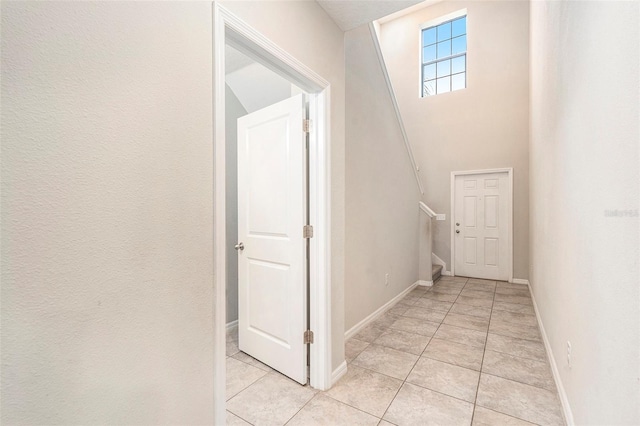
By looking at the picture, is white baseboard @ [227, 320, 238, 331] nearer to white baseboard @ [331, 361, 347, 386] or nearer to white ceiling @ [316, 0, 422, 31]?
white baseboard @ [331, 361, 347, 386]

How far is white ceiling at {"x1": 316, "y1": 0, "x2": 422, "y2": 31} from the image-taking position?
1.71 m

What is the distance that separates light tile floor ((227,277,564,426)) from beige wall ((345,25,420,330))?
0.44 m

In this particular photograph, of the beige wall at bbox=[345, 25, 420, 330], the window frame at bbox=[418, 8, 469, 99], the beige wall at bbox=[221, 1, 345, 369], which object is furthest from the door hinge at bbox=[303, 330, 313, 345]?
the window frame at bbox=[418, 8, 469, 99]

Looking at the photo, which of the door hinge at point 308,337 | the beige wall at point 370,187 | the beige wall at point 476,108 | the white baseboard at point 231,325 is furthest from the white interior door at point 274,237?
the beige wall at point 476,108

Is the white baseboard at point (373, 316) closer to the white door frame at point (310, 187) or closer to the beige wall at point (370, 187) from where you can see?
the beige wall at point (370, 187)

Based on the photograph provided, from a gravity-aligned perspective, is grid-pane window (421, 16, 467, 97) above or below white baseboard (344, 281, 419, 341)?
above

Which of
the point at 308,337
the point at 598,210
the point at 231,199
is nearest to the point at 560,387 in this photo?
the point at 598,210

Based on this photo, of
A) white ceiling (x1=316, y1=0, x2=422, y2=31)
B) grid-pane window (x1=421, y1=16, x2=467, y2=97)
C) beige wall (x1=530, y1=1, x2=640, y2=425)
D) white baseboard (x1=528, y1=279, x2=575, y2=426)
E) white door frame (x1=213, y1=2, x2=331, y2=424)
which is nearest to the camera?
beige wall (x1=530, y1=1, x2=640, y2=425)

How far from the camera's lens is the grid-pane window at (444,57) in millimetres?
5297

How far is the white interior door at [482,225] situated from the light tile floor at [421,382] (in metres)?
2.06

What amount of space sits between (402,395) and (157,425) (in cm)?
141

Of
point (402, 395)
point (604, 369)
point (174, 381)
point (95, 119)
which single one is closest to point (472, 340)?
point (402, 395)

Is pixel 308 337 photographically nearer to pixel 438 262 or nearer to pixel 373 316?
pixel 373 316

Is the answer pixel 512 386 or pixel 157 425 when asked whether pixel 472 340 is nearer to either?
pixel 512 386
